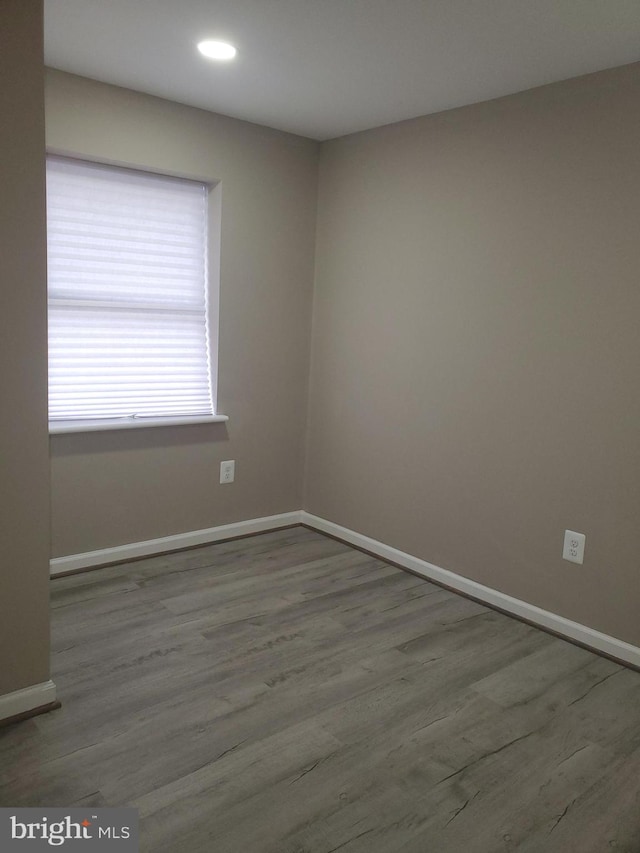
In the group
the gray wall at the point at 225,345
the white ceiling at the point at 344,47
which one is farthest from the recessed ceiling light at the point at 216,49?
the gray wall at the point at 225,345

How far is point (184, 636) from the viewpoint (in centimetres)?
272

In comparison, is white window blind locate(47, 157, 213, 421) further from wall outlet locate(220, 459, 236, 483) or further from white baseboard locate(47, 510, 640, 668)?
white baseboard locate(47, 510, 640, 668)

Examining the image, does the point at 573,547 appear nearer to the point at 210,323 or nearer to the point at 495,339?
the point at 495,339

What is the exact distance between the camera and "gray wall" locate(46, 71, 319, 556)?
317 cm

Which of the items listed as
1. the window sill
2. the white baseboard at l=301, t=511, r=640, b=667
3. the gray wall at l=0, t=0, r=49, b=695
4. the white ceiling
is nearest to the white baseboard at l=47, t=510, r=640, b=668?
the white baseboard at l=301, t=511, r=640, b=667

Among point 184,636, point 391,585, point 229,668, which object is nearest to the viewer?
point 229,668

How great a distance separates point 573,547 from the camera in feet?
9.34

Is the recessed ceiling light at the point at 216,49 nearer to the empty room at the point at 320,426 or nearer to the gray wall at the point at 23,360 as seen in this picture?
the empty room at the point at 320,426

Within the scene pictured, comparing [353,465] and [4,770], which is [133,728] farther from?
[353,465]

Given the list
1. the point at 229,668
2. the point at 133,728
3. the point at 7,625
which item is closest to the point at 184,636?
the point at 229,668

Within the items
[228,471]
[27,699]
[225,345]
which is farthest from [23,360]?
[228,471]

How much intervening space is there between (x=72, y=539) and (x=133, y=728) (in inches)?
53.6

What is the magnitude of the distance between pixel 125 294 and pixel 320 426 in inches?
53.5

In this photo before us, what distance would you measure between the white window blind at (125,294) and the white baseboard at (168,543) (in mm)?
658
